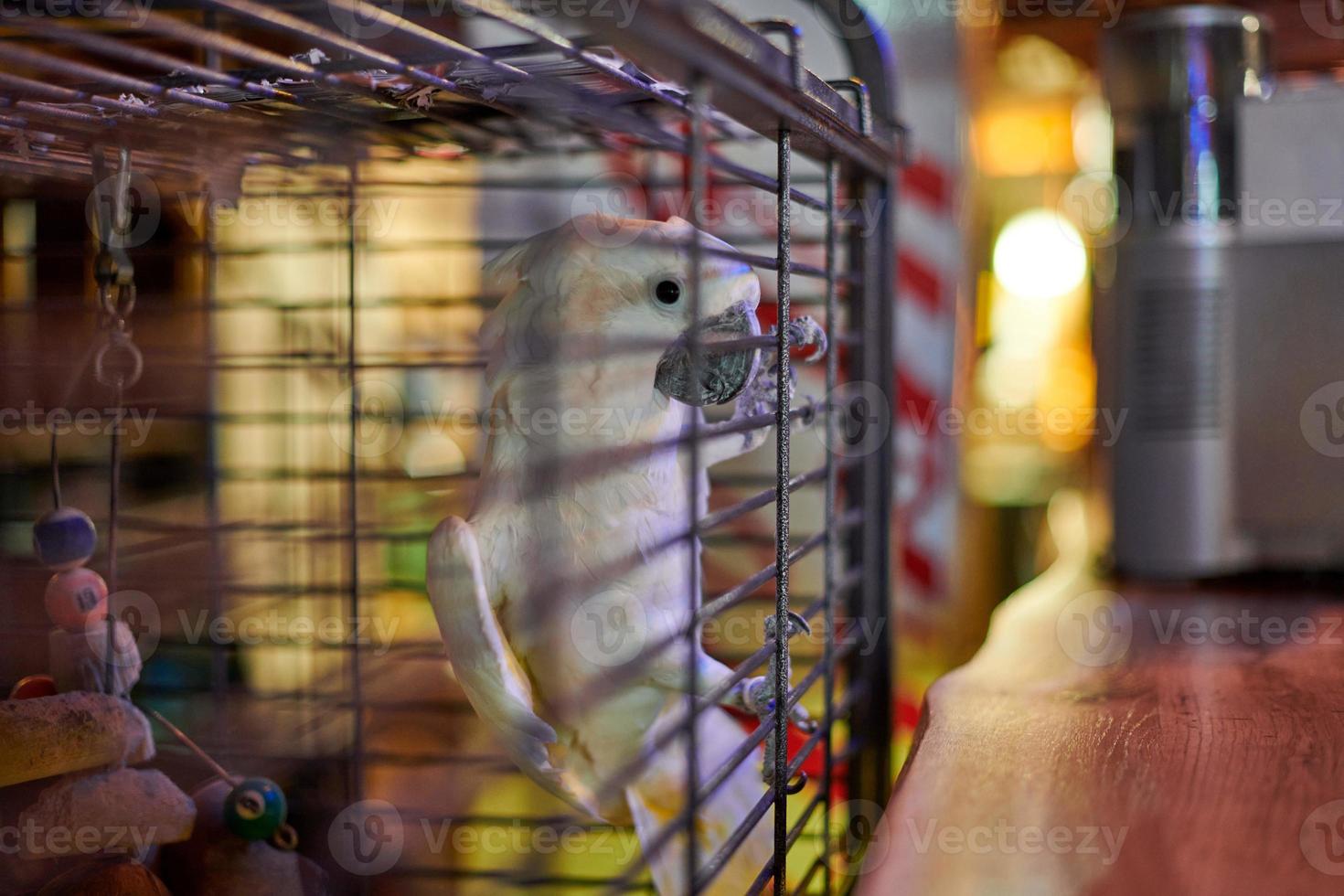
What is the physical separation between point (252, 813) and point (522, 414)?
0.33m

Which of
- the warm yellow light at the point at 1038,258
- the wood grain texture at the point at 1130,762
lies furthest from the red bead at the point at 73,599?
the warm yellow light at the point at 1038,258

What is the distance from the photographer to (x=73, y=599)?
70cm

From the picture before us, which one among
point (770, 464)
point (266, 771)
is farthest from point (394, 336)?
point (266, 771)

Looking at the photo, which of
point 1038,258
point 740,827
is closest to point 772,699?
point 740,827

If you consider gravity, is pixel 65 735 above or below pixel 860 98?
below

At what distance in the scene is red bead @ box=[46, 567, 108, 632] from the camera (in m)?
0.70

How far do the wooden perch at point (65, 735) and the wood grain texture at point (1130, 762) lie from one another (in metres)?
0.47

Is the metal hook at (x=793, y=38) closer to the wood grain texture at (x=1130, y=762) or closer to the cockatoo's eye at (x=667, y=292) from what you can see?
the cockatoo's eye at (x=667, y=292)

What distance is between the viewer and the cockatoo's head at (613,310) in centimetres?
63

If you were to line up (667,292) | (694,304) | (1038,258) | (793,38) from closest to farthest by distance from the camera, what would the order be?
(694,304) → (793,38) → (667,292) → (1038,258)

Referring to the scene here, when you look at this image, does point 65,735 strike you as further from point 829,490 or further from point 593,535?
point 829,490

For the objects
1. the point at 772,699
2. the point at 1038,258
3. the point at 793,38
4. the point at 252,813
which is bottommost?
the point at 252,813

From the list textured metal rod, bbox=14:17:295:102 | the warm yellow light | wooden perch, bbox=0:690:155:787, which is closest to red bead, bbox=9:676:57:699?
wooden perch, bbox=0:690:155:787

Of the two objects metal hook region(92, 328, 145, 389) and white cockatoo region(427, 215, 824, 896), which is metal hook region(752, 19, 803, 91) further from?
metal hook region(92, 328, 145, 389)
